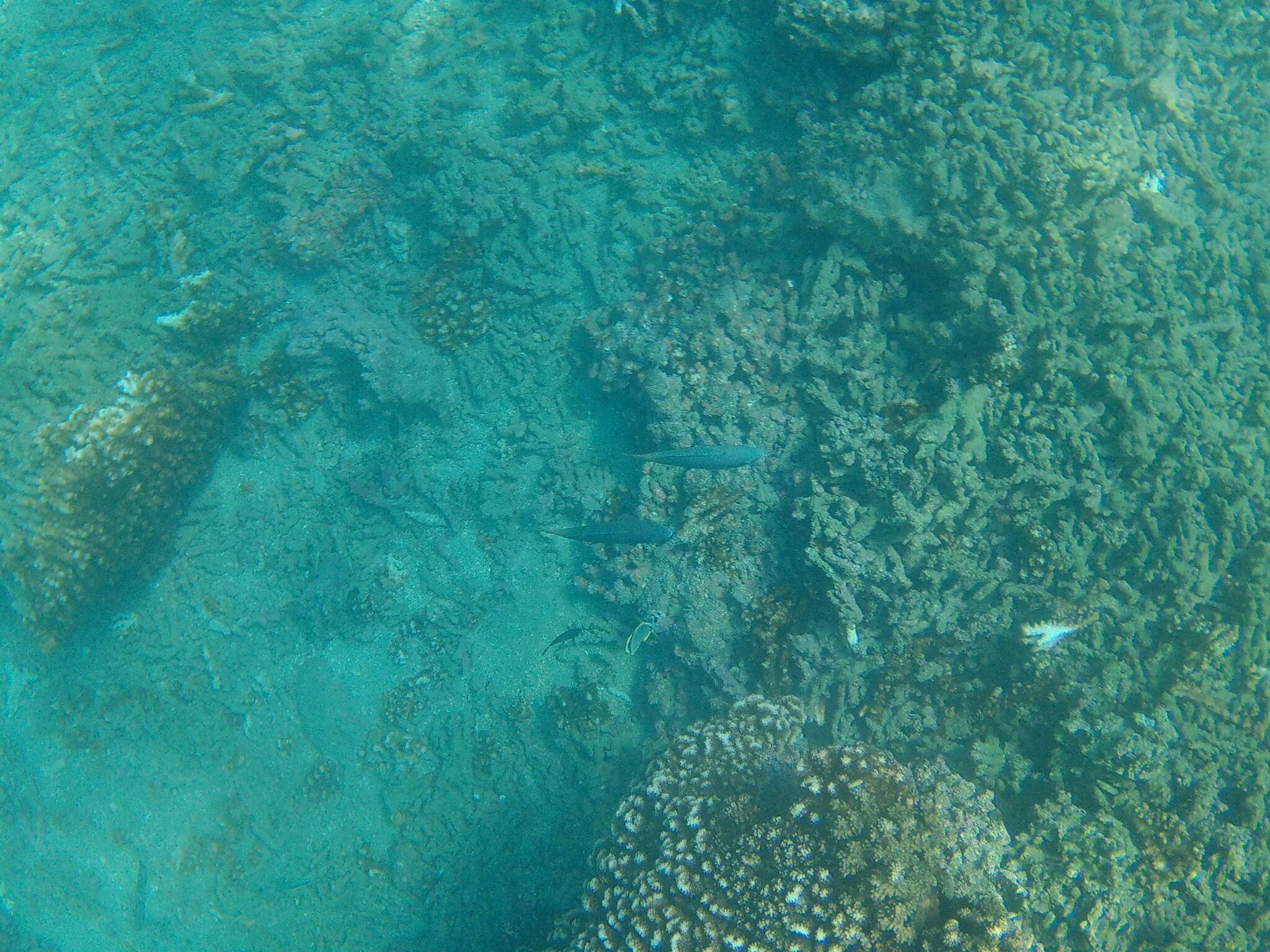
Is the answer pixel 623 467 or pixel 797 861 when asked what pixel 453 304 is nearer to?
pixel 623 467

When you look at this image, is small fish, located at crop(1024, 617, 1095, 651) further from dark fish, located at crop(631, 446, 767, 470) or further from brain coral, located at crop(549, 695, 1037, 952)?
dark fish, located at crop(631, 446, 767, 470)

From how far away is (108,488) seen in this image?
7176 millimetres

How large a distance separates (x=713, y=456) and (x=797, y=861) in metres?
2.83

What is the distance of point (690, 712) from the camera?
20.6 ft

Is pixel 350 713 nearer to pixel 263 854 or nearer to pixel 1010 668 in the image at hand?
pixel 263 854

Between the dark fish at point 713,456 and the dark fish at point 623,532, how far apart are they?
0.51m

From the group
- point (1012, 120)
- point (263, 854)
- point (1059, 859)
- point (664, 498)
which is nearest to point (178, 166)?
point (664, 498)

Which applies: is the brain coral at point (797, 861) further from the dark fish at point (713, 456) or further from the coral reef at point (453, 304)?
the coral reef at point (453, 304)

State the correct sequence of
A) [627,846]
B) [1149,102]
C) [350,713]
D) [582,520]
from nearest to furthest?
[627,846]
[1149,102]
[582,520]
[350,713]

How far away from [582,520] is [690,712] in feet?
7.49

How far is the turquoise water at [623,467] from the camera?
4.81 meters

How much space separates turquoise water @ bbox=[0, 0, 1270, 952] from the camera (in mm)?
4809

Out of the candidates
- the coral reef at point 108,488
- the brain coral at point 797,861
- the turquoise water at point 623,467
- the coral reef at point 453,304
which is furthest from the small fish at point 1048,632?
the coral reef at point 108,488

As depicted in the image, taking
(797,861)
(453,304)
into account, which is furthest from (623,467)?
(797,861)
